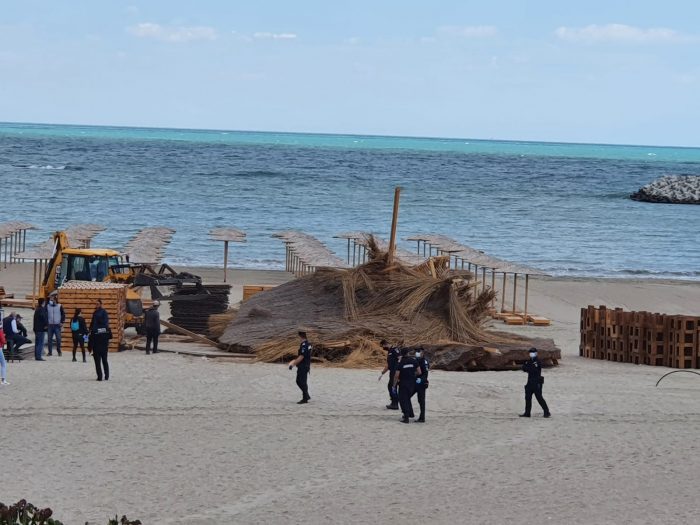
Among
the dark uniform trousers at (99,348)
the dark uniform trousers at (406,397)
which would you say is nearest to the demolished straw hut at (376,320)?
the dark uniform trousers at (99,348)

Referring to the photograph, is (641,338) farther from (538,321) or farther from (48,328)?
(48,328)

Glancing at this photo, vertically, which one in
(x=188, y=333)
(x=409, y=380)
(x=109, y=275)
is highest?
(x=109, y=275)

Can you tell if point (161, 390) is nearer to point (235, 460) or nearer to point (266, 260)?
point (235, 460)

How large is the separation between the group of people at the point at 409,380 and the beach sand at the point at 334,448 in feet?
0.86

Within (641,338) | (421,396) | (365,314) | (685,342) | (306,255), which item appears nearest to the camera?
(421,396)

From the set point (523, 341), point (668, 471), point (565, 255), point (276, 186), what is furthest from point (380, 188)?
point (668, 471)

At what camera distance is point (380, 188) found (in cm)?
10319

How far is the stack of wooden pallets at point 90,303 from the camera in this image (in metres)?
24.9

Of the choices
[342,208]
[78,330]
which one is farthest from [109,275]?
[342,208]

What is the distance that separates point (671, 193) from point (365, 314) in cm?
8706

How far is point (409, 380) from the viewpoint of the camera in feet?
59.9

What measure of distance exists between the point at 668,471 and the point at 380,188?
87.8 m

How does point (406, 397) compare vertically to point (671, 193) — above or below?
below

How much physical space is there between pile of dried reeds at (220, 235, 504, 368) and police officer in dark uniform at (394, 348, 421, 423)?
5120mm
